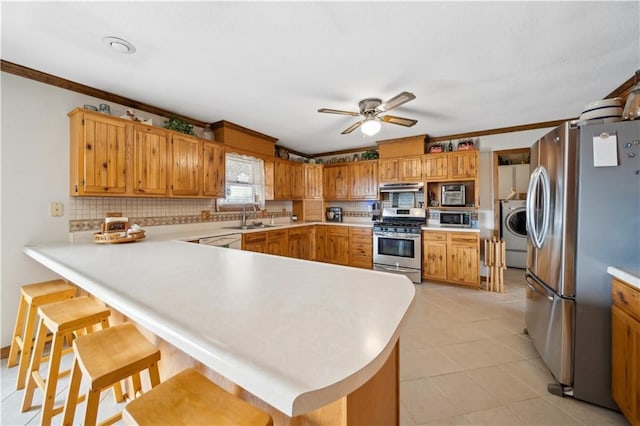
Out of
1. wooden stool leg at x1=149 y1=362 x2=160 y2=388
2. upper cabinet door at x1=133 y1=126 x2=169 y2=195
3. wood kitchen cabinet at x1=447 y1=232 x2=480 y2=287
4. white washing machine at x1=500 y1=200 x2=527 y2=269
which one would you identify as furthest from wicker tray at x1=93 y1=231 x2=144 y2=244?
white washing machine at x1=500 y1=200 x2=527 y2=269

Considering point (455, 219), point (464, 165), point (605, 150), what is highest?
point (464, 165)

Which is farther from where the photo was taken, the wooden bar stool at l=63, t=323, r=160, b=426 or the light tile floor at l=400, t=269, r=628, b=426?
the light tile floor at l=400, t=269, r=628, b=426

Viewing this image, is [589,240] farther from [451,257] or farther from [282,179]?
[282,179]

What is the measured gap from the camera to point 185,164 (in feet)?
10.2

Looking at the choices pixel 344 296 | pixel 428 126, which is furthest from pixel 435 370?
pixel 428 126

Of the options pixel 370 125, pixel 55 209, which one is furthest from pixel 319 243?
pixel 55 209

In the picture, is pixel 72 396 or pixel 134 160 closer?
pixel 72 396

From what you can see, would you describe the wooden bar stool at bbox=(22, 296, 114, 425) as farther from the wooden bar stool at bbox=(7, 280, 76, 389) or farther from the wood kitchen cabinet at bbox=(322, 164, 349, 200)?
the wood kitchen cabinet at bbox=(322, 164, 349, 200)

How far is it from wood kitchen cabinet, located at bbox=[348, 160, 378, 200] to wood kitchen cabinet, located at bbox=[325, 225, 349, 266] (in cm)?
72

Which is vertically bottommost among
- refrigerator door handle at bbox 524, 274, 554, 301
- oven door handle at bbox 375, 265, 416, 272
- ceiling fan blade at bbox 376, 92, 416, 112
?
oven door handle at bbox 375, 265, 416, 272

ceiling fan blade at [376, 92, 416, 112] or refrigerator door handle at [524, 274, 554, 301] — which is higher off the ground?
ceiling fan blade at [376, 92, 416, 112]

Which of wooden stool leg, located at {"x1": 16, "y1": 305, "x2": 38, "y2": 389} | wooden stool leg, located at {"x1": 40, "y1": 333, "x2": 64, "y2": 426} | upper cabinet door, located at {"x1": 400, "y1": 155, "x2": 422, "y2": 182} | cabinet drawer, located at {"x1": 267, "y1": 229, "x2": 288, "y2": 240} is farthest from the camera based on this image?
upper cabinet door, located at {"x1": 400, "y1": 155, "x2": 422, "y2": 182}

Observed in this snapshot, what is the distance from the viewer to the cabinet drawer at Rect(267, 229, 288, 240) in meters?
4.05

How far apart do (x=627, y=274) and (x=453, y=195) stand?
2.92 m
